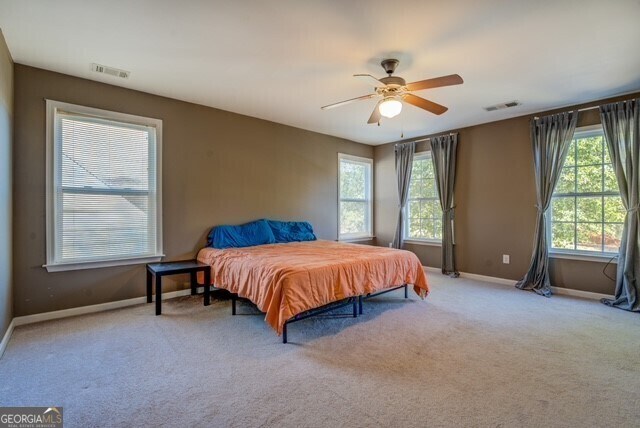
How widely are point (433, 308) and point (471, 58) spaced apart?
2647 millimetres

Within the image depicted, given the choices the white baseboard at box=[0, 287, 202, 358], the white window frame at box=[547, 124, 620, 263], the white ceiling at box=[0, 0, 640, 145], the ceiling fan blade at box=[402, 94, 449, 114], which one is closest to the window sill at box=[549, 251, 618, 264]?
the white window frame at box=[547, 124, 620, 263]

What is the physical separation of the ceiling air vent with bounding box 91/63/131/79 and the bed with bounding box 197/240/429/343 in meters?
2.18

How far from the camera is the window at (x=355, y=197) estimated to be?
612 cm

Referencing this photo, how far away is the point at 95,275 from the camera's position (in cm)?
342

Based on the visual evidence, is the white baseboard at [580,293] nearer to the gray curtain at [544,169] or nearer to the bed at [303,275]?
the gray curtain at [544,169]

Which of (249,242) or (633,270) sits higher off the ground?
(249,242)

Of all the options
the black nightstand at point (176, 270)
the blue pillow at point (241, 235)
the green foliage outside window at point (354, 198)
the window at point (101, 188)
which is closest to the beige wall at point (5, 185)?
the window at point (101, 188)

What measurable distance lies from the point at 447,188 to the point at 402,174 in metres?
0.98

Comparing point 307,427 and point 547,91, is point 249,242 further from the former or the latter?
point 547,91

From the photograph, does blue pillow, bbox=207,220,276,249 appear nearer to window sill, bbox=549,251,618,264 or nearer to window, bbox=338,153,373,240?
window, bbox=338,153,373,240

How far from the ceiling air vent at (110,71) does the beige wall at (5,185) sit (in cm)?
63

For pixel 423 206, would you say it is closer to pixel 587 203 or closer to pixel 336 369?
pixel 587 203

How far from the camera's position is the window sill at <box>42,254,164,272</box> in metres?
3.16

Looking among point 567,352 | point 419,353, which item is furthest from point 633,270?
point 419,353
